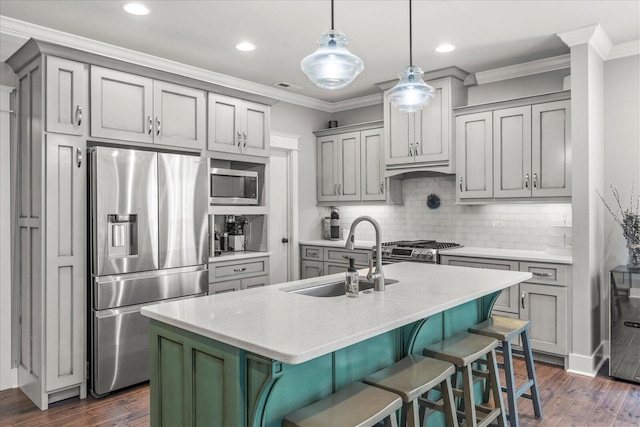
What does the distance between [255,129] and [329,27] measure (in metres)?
1.33

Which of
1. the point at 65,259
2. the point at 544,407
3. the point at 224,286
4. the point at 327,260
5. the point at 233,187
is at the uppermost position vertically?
the point at 233,187

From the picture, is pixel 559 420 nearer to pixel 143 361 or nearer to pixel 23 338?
pixel 143 361

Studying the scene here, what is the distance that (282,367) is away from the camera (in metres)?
1.62

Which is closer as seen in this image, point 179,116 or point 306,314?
point 306,314

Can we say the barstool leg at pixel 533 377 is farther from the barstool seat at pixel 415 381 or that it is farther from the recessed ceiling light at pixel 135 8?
the recessed ceiling light at pixel 135 8

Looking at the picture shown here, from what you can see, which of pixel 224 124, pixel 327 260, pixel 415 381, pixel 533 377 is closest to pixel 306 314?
pixel 415 381

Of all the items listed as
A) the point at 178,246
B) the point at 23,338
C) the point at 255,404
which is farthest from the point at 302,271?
the point at 255,404

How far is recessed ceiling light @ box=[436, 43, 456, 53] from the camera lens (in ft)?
13.2

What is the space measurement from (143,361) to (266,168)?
2.12 m

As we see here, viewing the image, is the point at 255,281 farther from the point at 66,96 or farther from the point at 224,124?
the point at 66,96

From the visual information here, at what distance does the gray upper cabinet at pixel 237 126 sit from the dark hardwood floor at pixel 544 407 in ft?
7.10

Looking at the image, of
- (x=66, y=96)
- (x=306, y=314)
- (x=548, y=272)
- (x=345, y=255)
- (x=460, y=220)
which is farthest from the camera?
(x=345, y=255)

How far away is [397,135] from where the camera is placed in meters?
5.06

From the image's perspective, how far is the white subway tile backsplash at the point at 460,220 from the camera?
14.7 feet
